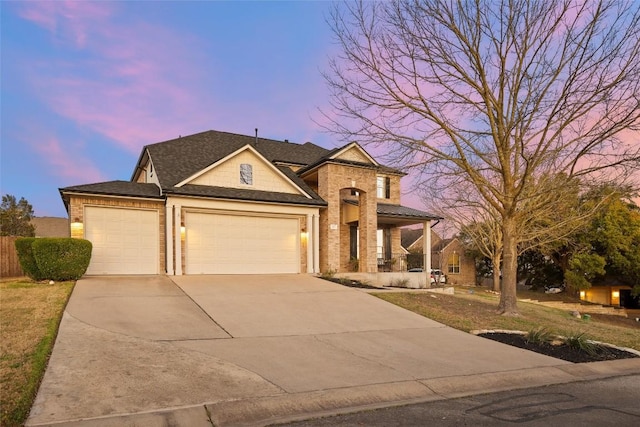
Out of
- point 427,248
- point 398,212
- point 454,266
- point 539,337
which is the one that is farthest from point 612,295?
point 539,337

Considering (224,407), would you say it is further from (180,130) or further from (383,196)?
(180,130)

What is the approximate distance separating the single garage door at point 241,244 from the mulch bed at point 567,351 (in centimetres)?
1058

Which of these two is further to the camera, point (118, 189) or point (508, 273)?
point (118, 189)

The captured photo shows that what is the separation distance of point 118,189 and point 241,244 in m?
5.09

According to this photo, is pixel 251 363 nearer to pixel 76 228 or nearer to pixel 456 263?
pixel 76 228

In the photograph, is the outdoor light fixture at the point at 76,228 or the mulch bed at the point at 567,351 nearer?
the mulch bed at the point at 567,351

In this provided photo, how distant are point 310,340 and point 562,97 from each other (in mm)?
9028

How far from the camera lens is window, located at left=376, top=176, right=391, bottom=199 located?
23916 mm

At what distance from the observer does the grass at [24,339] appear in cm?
472

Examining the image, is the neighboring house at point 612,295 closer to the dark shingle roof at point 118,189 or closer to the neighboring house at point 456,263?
the neighboring house at point 456,263

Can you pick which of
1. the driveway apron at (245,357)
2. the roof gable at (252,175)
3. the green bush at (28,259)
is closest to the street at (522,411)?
the driveway apron at (245,357)

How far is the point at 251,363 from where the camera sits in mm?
6742

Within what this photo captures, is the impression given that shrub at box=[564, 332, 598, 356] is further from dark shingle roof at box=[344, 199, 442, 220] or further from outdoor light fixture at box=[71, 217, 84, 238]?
outdoor light fixture at box=[71, 217, 84, 238]

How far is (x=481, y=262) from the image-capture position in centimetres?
4519
